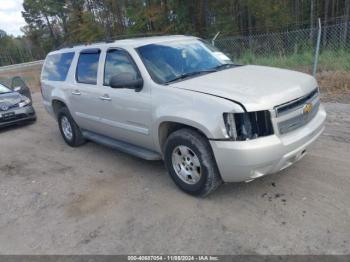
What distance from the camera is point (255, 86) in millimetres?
3512

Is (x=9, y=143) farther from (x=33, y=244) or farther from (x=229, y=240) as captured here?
(x=229, y=240)

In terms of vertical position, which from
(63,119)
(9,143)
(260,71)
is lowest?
(9,143)

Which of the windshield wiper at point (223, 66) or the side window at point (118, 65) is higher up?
the side window at point (118, 65)

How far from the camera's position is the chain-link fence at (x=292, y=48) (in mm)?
10398

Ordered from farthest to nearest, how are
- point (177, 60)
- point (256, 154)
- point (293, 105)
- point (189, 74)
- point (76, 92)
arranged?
point (76, 92)
point (177, 60)
point (189, 74)
point (293, 105)
point (256, 154)

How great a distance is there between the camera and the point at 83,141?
6348 millimetres

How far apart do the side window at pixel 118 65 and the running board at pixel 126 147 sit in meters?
0.93

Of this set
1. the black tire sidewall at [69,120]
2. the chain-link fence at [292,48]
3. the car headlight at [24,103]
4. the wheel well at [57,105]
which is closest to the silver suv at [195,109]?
the black tire sidewall at [69,120]

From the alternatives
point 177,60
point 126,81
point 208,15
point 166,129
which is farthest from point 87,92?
point 208,15

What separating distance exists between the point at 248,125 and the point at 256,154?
0.29 m

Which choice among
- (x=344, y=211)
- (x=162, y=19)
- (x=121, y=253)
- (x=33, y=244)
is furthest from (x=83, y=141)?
(x=162, y=19)

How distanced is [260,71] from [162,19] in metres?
21.0

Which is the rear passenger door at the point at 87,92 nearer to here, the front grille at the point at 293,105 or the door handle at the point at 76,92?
the door handle at the point at 76,92

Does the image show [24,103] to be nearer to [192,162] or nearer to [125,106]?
[125,106]
